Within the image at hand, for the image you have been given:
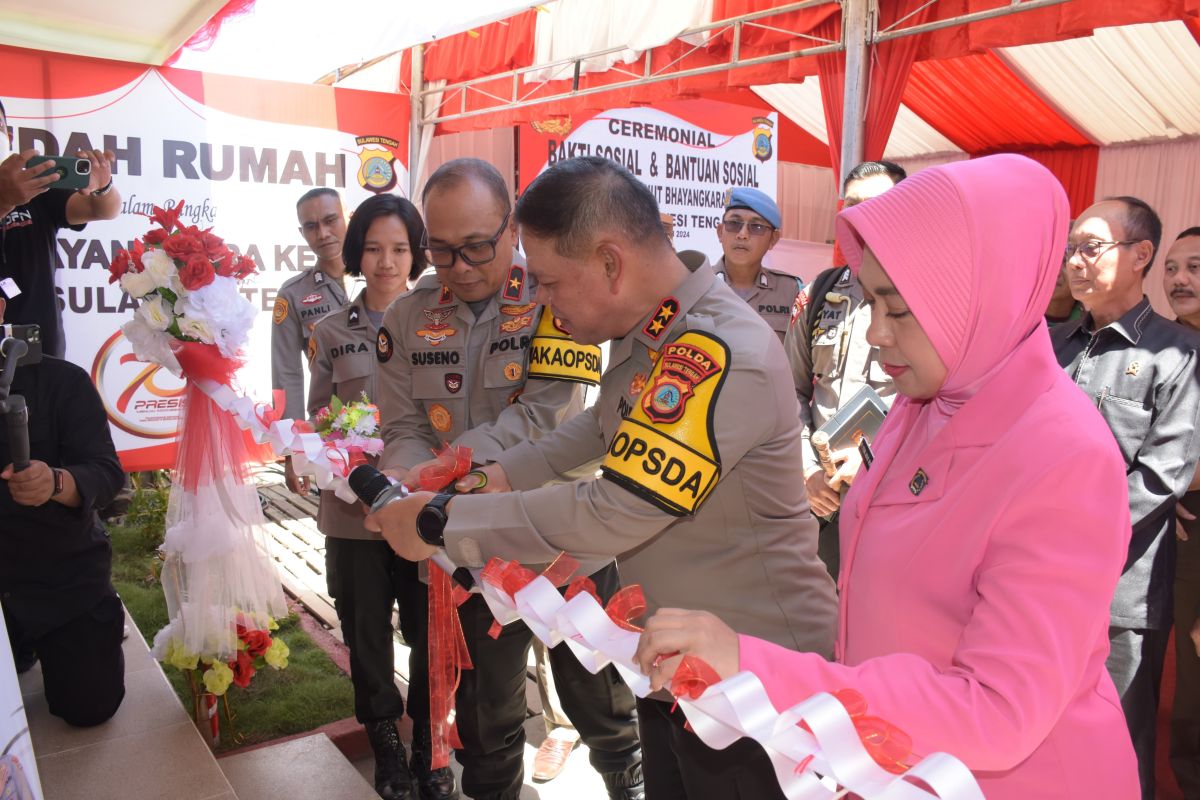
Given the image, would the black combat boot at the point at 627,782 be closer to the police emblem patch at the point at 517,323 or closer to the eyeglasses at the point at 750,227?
the police emblem patch at the point at 517,323

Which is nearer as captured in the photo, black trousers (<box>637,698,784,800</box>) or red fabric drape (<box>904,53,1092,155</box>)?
black trousers (<box>637,698,784,800</box>)

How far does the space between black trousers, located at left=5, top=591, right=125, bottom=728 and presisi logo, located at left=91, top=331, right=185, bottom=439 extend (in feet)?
11.1

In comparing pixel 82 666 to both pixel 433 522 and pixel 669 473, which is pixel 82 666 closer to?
pixel 433 522

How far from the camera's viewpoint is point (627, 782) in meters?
2.56

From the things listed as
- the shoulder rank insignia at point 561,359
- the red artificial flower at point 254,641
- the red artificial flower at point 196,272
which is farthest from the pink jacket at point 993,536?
the red artificial flower at point 254,641

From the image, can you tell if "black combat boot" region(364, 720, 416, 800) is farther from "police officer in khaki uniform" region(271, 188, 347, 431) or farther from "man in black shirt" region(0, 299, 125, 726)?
"police officer in khaki uniform" region(271, 188, 347, 431)

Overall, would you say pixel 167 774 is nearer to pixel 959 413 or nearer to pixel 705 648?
pixel 705 648

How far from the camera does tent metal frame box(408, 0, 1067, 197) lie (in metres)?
6.23

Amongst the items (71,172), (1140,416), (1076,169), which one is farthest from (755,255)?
(1076,169)

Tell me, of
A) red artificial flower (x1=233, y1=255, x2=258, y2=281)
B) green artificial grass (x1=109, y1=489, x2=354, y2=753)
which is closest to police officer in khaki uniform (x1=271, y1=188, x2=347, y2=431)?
red artificial flower (x1=233, y1=255, x2=258, y2=281)

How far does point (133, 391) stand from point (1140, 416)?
6.32m

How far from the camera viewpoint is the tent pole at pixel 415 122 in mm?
8172

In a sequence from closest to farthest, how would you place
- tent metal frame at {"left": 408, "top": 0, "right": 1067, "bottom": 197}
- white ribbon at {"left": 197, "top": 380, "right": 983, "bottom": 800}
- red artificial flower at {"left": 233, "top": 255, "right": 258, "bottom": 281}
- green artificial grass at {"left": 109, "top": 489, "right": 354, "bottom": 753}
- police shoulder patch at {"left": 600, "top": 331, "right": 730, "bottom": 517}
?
white ribbon at {"left": 197, "top": 380, "right": 983, "bottom": 800} < police shoulder patch at {"left": 600, "top": 331, "right": 730, "bottom": 517} < red artificial flower at {"left": 233, "top": 255, "right": 258, "bottom": 281} < green artificial grass at {"left": 109, "top": 489, "right": 354, "bottom": 753} < tent metal frame at {"left": 408, "top": 0, "right": 1067, "bottom": 197}

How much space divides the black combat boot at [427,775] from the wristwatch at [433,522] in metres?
1.38
